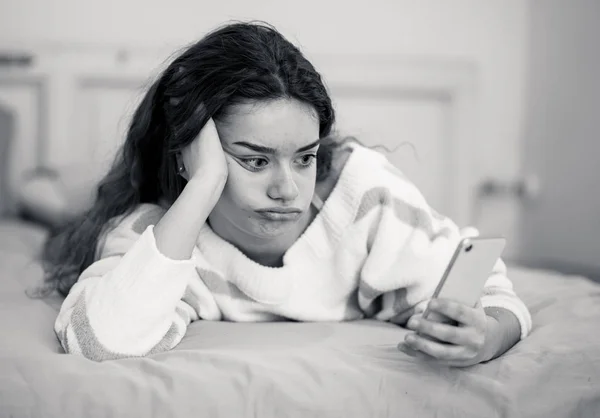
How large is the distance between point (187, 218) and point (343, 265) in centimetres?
29

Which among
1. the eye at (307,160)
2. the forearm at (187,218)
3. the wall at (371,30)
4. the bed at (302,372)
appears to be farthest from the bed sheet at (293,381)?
the wall at (371,30)

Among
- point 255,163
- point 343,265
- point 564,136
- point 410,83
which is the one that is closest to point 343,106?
point 410,83

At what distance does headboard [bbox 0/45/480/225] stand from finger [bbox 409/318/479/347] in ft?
5.74

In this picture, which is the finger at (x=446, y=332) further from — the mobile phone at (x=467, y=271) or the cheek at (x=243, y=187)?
the cheek at (x=243, y=187)

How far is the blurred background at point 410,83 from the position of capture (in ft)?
8.34

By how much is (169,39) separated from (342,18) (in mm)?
626

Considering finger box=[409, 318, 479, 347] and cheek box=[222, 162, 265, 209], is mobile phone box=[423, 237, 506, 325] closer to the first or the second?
finger box=[409, 318, 479, 347]

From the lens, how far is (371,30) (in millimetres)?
2648

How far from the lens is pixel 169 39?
102 inches

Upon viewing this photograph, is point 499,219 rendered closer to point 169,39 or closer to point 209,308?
point 169,39

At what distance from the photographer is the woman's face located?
95 cm

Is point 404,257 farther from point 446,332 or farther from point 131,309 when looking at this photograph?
point 131,309

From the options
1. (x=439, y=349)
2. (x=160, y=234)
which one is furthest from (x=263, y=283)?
(x=439, y=349)

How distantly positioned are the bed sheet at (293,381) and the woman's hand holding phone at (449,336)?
20 millimetres
